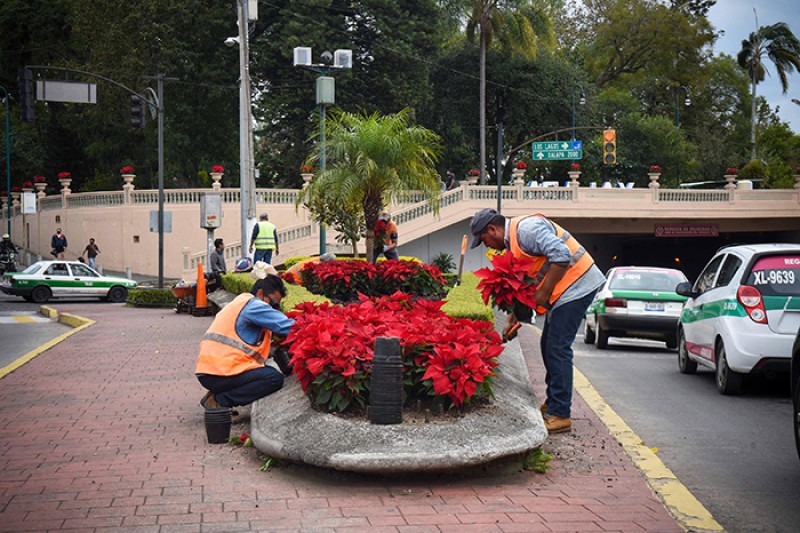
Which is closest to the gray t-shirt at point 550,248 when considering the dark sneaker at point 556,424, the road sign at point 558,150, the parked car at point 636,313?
the dark sneaker at point 556,424

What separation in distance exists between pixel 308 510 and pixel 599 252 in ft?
159

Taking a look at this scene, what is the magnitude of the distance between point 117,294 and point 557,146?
66.2 ft

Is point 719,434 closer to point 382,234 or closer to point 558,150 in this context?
point 382,234

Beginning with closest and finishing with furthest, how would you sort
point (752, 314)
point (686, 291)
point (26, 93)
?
point (752, 314) → point (686, 291) → point (26, 93)

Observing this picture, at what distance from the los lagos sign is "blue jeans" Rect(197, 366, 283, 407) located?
Result: 3948cm

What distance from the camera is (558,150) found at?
1670 inches

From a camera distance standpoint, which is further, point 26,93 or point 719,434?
point 26,93

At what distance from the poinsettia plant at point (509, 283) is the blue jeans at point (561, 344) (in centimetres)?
26

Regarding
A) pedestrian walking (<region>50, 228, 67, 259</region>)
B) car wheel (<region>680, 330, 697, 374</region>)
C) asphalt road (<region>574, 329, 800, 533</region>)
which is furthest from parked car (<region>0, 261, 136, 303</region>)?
car wheel (<region>680, 330, 697, 374</region>)

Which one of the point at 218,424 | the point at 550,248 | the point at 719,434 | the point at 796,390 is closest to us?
the point at 796,390

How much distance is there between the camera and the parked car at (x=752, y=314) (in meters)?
10.5

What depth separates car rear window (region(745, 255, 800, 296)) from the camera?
10609 millimetres

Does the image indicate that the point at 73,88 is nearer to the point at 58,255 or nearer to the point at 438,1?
the point at 58,255

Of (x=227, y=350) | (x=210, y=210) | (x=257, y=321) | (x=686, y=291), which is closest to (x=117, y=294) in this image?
(x=210, y=210)
